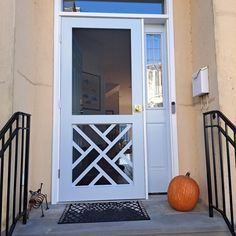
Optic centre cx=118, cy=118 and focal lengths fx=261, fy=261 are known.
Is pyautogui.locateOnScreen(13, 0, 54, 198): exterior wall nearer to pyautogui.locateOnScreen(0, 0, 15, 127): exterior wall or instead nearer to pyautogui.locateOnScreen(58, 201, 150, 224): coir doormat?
pyautogui.locateOnScreen(0, 0, 15, 127): exterior wall

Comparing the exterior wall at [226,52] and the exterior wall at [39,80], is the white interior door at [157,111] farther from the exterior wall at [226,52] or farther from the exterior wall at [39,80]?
the exterior wall at [39,80]

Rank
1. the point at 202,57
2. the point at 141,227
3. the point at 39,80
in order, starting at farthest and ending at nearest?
the point at 39,80
the point at 202,57
the point at 141,227

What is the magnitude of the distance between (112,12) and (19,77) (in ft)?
4.45

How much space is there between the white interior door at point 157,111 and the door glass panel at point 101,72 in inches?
10.7

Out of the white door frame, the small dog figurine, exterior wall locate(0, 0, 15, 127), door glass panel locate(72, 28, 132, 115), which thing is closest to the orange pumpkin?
the white door frame

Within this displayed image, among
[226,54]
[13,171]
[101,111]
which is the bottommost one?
[13,171]

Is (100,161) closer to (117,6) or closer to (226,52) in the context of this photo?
(226,52)

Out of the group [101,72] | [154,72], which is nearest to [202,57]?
[154,72]

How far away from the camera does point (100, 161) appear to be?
282 cm

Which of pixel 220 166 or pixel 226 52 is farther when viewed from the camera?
pixel 226 52

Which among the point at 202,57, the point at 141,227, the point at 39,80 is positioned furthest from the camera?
the point at 39,80

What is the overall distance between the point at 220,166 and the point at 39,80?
6.46 ft

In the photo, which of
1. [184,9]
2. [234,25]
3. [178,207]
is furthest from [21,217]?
[184,9]

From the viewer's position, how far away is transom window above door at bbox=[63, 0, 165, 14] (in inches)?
117
